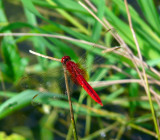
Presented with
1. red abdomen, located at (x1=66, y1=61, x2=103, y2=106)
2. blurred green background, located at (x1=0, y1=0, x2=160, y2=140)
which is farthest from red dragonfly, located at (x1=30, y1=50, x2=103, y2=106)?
blurred green background, located at (x1=0, y1=0, x2=160, y2=140)

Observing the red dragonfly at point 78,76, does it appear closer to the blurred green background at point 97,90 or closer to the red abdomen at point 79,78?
the red abdomen at point 79,78

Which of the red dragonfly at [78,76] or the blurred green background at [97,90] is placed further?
the blurred green background at [97,90]

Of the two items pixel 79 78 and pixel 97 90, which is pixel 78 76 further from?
pixel 97 90

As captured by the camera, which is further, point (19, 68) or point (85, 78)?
point (19, 68)

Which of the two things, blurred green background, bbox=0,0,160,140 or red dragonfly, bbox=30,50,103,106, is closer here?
red dragonfly, bbox=30,50,103,106

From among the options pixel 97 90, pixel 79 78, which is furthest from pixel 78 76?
pixel 97 90

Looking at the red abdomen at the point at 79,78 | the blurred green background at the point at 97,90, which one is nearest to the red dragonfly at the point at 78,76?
the red abdomen at the point at 79,78

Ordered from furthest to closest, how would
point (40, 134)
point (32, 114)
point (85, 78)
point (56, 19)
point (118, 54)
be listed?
point (56, 19) < point (32, 114) < point (40, 134) < point (118, 54) < point (85, 78)

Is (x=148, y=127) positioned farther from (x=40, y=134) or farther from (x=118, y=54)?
(x=40, y=134)

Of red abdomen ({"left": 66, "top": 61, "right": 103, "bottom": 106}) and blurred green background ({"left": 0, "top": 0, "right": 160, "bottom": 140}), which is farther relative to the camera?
blurred green background ({"left": 0, "top": 0, "right": 160, "bottom": 140})

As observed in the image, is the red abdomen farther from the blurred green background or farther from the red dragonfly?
the blurred green background

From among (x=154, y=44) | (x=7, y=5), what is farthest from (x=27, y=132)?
(x=7, y=5)
